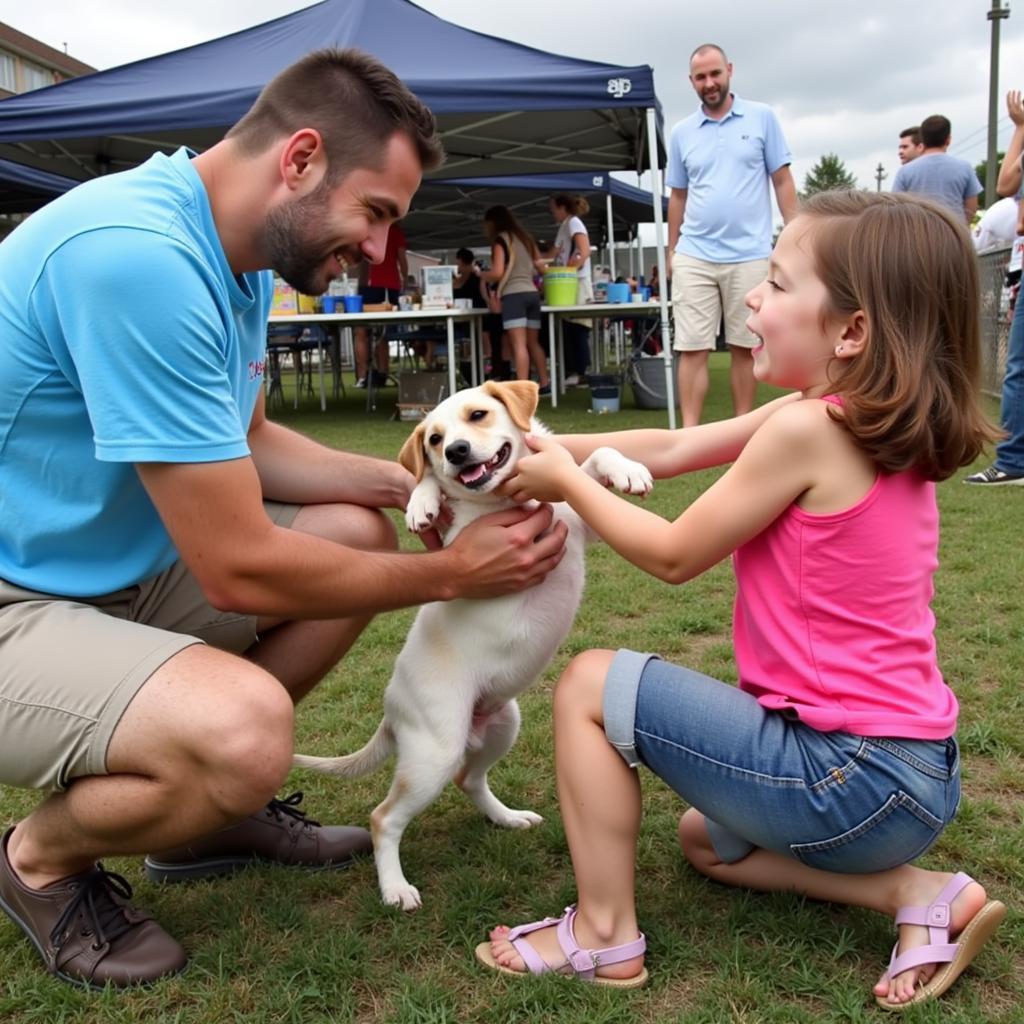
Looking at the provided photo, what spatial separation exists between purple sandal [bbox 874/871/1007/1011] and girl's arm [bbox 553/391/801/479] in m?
1.03

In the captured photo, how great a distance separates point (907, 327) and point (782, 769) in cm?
84

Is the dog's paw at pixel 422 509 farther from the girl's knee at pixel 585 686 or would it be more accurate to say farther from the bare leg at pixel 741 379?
the bare leg at pixel 741 379

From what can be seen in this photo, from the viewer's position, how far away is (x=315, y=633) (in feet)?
8.26

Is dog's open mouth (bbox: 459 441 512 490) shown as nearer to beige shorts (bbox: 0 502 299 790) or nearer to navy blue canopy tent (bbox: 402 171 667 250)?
beige shorts (bbox: 0 502 299 790)

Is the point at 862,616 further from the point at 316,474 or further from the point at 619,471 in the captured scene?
the point at 316,474

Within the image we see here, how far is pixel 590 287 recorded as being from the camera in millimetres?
11805

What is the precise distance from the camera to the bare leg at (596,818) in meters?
1.87

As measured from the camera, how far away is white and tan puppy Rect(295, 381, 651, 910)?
2275mm

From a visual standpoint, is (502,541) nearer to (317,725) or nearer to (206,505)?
(206,505)

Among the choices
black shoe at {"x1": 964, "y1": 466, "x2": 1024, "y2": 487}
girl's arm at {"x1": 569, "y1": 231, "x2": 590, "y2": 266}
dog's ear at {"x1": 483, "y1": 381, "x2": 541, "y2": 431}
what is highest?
girl's arm at {"x1": 569, "y1": 231, "x2": 590, "y2": 266}

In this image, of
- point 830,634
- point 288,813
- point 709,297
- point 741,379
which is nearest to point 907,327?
point 830,634

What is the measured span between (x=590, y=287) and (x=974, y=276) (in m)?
10.3

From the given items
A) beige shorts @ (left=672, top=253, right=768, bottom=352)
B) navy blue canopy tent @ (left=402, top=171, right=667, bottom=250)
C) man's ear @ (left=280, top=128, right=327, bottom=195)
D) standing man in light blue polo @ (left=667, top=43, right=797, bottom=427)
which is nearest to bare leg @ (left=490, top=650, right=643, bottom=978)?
man's ear @ (left=280, top=128, right=327, bottom=195)

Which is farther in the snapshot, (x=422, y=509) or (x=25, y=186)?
(x=25, y=186)
